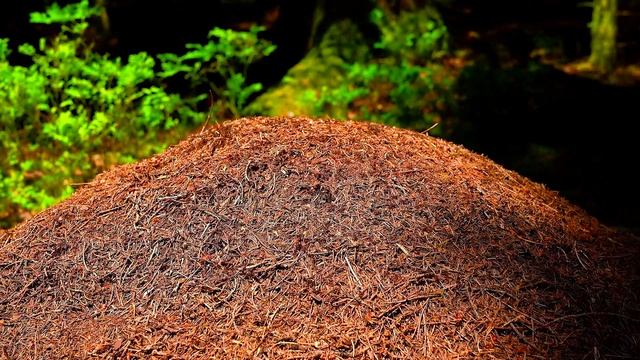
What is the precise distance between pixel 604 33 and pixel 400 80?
2.43 meters

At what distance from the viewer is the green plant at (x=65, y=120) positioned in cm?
496

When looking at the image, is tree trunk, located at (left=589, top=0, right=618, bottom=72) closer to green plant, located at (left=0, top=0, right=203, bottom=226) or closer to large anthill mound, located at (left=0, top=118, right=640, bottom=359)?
green plant, located at (left=0, top=0, right=203, bottom=226)

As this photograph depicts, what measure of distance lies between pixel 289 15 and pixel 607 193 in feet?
15.1

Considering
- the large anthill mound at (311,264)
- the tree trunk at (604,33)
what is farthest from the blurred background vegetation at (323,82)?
the large anthill mound at (311,264)

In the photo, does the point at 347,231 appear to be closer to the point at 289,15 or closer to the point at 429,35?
the point at 429,35

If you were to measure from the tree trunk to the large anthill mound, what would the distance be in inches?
178

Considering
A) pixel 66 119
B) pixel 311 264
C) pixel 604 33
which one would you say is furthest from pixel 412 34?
pixel 311 264

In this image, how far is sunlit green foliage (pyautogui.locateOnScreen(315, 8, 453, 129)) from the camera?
5980 millimetres

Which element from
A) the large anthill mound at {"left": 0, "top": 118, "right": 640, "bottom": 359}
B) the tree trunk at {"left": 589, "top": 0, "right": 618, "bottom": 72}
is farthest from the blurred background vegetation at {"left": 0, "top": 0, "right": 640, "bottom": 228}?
the large anthill mound at {"left": 0, "top": 118, "right": 640, "bottom": 359}

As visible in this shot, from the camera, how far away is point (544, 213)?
2777mm

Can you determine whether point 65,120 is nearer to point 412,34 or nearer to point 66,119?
point 66,119

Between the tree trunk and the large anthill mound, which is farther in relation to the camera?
the tree trunk

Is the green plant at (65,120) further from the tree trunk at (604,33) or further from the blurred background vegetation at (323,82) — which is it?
the tree trunk at (604,33)

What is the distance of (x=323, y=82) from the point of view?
665cm
